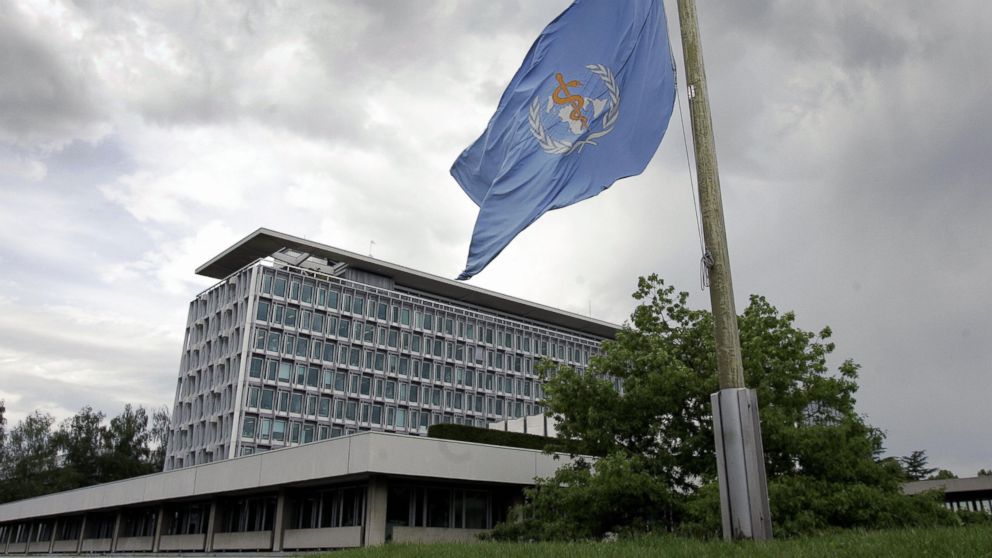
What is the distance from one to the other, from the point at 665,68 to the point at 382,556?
9.48 m

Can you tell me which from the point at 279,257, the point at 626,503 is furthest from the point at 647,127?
the point at 279,257

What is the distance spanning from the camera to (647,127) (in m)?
12.1

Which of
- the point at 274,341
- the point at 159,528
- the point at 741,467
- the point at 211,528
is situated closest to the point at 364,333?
the point at 274,341

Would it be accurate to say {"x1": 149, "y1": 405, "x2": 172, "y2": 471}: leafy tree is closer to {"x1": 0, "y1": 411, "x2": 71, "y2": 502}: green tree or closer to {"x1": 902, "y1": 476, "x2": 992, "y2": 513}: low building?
{"x1": 0, "y1": 411, "x2": 71, "y2": 502}: green tree

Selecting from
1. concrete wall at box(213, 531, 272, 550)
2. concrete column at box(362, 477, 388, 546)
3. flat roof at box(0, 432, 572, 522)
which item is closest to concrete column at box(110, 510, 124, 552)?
flat roof at box(0, 432, 572, 522)

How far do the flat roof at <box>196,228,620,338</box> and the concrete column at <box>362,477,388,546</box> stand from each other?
202 feet

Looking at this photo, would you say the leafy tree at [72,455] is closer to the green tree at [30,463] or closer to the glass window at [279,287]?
the green tree at [30,463]

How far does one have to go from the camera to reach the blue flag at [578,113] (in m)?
12.2

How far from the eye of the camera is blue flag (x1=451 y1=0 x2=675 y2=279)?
480 inches

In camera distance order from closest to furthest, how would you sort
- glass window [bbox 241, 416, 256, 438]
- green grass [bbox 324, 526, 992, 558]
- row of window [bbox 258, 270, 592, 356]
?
green grass [bbox 324, 526, 992, 558]
glass window [bbox 241, 416, 256, 438]
row of window [bbox 258, 270, 592, 356]

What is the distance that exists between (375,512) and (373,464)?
10.2 ft

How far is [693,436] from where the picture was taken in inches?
1030

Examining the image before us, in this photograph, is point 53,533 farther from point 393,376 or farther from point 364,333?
point 393,376

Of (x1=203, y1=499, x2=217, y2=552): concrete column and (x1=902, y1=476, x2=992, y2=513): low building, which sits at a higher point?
(x1=902, y1=476, x2=992, y2=513): low building
